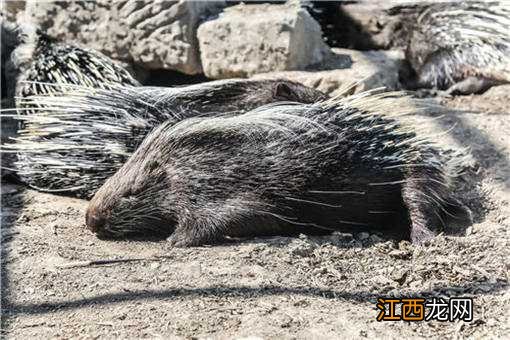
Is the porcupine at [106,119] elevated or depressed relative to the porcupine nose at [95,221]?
elevated

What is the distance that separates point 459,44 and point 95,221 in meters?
2.68

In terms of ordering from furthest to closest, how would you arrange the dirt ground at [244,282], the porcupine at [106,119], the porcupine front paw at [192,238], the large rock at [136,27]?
the large rock at [136,27] < the porcupine at [106,119] < the porcupine front paw at [192,238] < the dirt ground at [244,282]

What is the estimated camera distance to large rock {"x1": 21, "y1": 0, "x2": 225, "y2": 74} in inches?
167

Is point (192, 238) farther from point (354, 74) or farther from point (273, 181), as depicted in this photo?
point (354, 74)

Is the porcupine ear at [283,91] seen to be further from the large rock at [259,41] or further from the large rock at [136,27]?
the large rock at [136,27]

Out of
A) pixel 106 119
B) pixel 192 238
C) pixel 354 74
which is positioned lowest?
pixel 192 238

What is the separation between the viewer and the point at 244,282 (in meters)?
2.34

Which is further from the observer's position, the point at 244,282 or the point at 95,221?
the point at 95,221

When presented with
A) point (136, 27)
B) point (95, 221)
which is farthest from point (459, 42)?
point (95, 221)

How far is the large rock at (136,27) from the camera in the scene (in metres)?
4.23

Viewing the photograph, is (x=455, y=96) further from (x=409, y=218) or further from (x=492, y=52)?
(x=409, y=218)

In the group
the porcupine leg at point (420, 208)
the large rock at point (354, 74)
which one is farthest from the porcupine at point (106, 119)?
the large rock at point (354, 74)

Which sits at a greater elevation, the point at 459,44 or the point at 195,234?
the point at 459,44

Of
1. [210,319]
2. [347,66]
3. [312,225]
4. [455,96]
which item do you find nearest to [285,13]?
[347,66]
